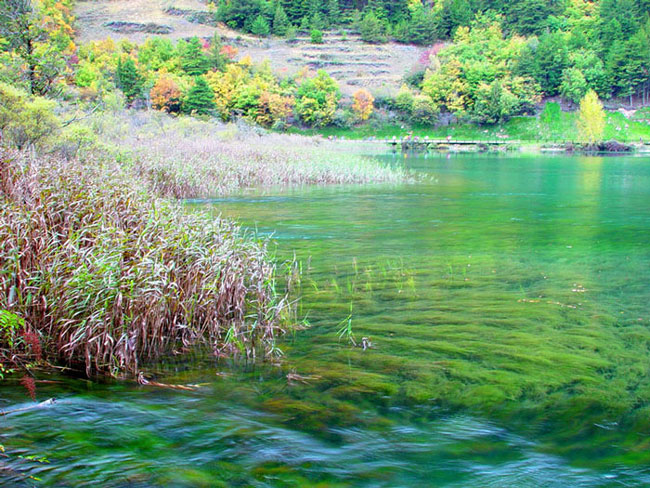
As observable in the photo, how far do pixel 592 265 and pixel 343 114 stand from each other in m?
60.8

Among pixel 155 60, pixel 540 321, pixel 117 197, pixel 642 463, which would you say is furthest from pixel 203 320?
pixel 155 60

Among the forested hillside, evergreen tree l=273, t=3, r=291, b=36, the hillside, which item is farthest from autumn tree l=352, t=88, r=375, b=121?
evergreen tree l=273, t=3, r=291, b=36

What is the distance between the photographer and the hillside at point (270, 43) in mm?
85312

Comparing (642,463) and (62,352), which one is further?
(62,352)

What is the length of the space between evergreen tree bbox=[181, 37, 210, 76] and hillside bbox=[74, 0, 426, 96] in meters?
10.9

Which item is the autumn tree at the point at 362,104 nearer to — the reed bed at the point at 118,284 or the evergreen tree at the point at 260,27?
the evergreen tree at the point at 260,27

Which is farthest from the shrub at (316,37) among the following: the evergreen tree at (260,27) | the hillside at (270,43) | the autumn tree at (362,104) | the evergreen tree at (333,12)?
the autumn tree at (362,104)

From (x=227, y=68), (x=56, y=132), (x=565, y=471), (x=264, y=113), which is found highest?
(x=227, y=68)

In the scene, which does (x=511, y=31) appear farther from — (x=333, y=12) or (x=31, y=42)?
(x=31, y=42)

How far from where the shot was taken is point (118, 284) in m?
4.88

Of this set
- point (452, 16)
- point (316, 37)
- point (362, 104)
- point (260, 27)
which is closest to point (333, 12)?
point (316, 37)

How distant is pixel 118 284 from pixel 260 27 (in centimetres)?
11250

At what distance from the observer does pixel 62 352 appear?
15.4 feet

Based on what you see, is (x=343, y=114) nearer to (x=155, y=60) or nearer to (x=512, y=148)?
(x=512, y=148)
